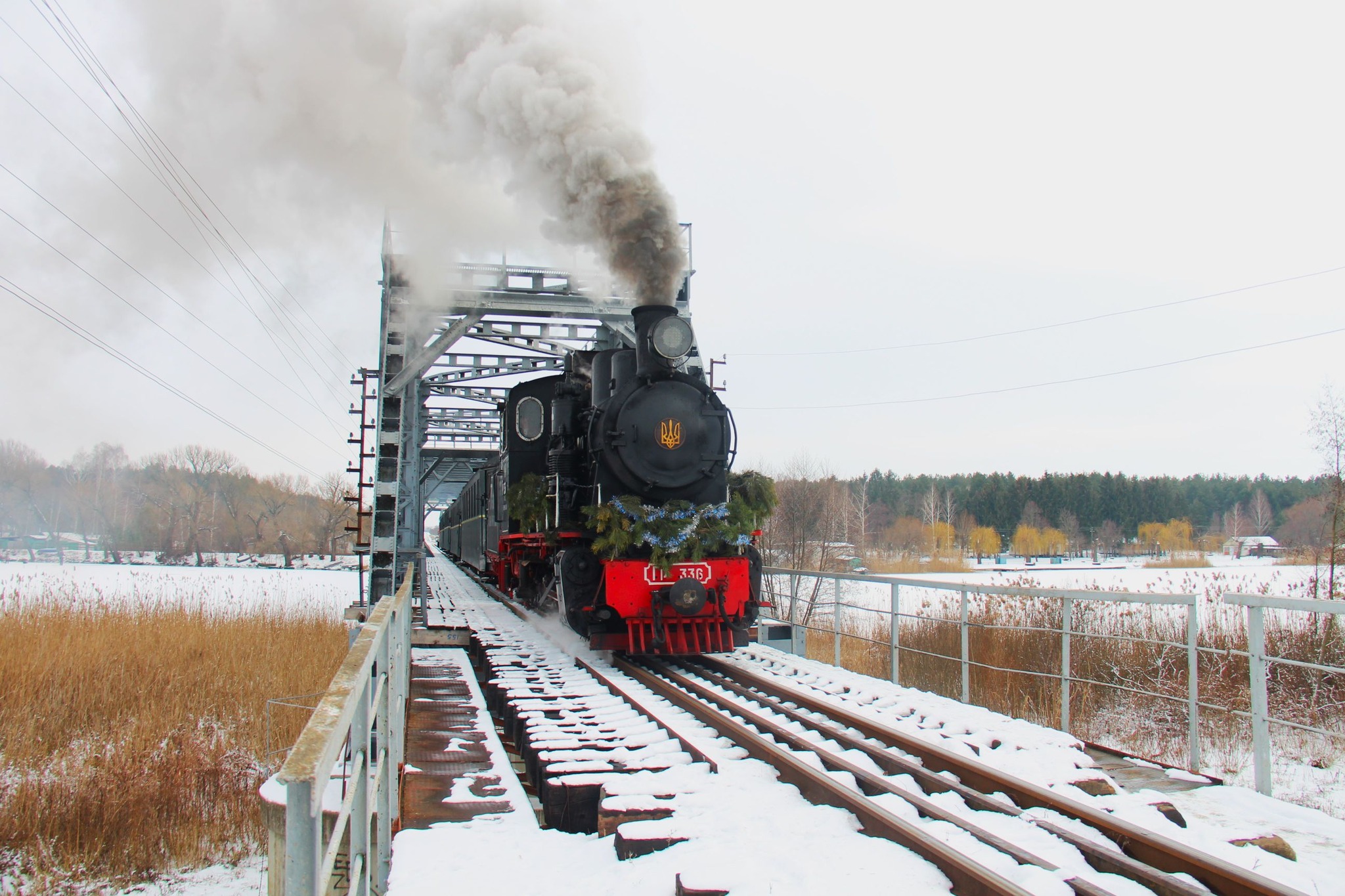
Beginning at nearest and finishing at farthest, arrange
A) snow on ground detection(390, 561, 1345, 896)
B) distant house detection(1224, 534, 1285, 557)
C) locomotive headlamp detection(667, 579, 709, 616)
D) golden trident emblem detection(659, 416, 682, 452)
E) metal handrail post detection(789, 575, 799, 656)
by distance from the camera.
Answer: snow on ground detection(390, 561, 1345, 896) → locomotive headlamp detection(667, 579, 709, 616) → golden trident emblem detection(659, 416, 682, 452) → metal handrail post detection(789, 575, 799, 656) → distant house detection(1224, 534, 1285, 557)

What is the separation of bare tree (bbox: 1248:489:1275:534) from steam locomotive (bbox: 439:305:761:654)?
2248 inches

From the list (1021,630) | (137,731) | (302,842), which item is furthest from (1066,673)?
(137,731)

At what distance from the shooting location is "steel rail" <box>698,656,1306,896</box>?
9.03ft

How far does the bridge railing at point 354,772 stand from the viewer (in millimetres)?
1353

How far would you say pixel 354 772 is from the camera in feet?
7.37

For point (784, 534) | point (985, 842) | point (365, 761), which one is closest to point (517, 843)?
point (365, 761)

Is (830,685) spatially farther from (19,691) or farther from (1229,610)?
(19,691)

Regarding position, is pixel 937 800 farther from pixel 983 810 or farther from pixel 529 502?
pixel 529 502

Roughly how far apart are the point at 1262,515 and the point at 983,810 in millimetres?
63684

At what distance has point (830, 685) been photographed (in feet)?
21.7

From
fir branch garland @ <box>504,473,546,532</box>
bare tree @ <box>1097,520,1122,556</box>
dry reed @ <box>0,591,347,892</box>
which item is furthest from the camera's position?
bare tree @ <box>1097,520,1122,556</box>

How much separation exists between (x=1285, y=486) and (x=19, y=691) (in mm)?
Result: 81980

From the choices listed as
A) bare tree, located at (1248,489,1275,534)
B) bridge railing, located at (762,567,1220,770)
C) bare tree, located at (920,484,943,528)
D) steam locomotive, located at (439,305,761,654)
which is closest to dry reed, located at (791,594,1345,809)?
bridge railing, located at (762,567,1220,770)

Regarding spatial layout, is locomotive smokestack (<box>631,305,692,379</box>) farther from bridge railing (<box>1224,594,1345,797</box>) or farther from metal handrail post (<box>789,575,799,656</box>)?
bridge railing (<box>1224,594,1345,797</box>)
